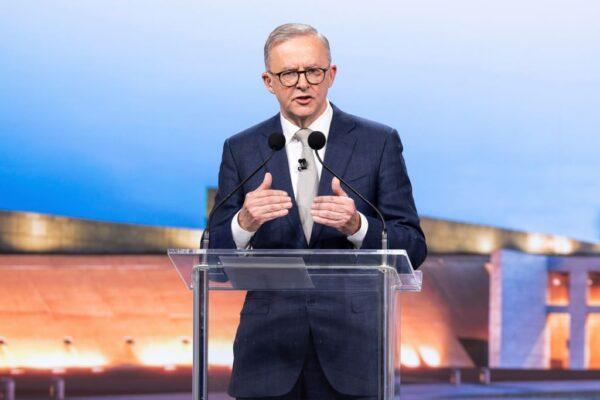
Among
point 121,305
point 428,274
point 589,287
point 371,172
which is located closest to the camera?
point 371,172

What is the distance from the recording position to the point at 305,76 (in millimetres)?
2195

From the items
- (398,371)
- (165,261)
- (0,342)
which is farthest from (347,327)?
(165,261)

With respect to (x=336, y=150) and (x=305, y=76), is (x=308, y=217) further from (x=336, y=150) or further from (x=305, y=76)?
(x=305, y=76)

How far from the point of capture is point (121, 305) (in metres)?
10.4

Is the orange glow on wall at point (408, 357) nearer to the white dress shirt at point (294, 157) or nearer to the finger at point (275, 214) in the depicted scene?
the white dress shirt at point (294, 157)

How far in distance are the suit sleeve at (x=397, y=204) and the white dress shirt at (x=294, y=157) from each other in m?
0.07

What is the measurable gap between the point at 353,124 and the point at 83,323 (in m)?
8.35

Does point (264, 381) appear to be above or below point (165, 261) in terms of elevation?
below

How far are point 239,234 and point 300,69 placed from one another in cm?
37

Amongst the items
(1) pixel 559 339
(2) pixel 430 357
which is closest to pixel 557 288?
(1) pixel 559 339

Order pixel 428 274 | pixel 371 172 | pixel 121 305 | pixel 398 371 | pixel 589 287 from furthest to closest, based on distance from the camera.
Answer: pixel 589 287 → pixel 428 274 → pixel 121 305 → pixel 371 172 → pixel 398 371

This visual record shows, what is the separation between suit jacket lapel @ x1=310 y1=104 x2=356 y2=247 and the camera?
7.12 ft

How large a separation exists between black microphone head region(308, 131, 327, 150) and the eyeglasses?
Answer: 0.17m

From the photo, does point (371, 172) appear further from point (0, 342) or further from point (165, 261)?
point (165, 261)
